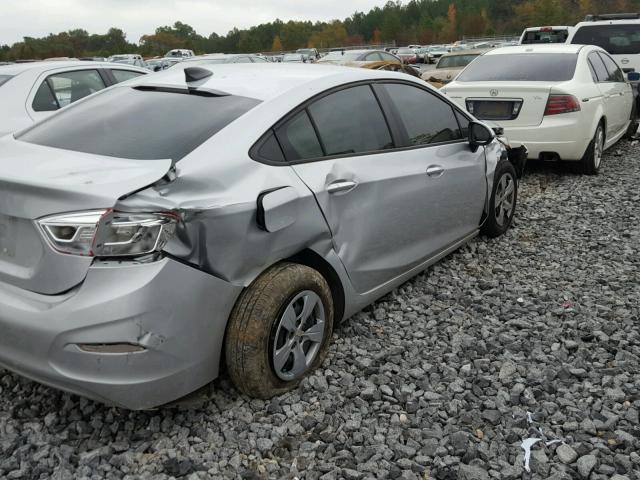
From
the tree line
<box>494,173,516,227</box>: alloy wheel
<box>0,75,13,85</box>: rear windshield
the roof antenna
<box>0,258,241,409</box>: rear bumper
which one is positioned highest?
the roof antenna

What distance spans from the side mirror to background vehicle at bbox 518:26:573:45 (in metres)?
11.6

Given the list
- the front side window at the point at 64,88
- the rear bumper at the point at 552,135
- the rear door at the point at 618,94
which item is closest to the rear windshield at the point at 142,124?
the front side window at the point at 64,88

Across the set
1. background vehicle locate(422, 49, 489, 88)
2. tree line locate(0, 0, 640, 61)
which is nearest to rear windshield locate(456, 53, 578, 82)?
background vehicle locate(422, 49, 489, 88)

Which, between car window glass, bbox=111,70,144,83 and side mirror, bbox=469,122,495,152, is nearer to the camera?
side mirror, bbox=469,122,495,152

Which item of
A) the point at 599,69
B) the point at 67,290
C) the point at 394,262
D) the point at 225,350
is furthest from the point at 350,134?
the point at 599,69

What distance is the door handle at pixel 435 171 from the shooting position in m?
4.02

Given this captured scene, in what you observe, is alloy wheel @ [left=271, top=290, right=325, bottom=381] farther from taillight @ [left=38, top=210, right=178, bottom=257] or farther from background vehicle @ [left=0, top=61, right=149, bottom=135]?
background vehicle @ [left=0, top=61, right=149, bottom=135]

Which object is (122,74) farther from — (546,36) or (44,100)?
(546,36)

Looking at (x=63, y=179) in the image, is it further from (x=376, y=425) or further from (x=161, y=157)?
(x=376, y=425)

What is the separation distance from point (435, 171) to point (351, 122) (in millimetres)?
807

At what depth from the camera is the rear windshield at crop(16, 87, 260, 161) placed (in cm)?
290

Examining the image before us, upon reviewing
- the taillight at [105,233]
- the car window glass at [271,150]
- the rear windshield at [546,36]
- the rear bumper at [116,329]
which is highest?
the car window glass at [271,150]

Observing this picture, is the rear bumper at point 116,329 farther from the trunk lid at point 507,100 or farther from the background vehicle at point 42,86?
the trunk lid at point 507,100

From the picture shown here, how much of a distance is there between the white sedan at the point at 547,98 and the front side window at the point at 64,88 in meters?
4.18
